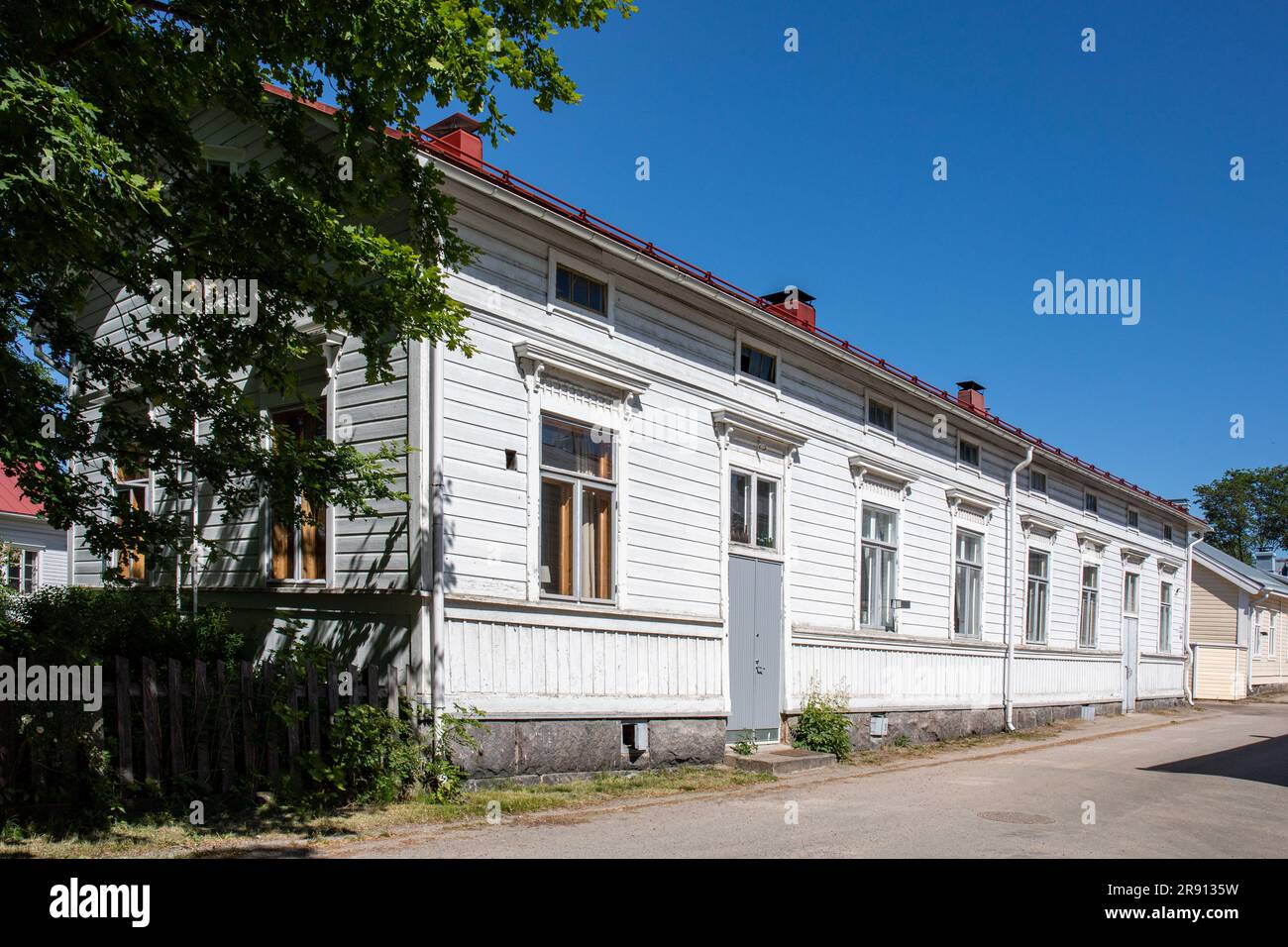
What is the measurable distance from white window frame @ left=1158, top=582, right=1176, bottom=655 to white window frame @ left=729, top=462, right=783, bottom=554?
2191 centimetres

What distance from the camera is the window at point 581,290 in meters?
12.4

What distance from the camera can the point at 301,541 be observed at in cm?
1206

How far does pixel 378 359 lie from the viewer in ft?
28.8

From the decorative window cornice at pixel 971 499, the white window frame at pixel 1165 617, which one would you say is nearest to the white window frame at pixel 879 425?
the decorative window cornice at pixel 971 499

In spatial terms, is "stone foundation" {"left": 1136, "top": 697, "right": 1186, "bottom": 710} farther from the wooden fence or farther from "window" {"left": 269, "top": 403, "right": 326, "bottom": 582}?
the wooden fence

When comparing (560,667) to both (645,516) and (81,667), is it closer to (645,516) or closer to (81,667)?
(645,516)

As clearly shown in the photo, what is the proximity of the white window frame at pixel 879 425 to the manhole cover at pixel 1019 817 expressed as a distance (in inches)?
Result: 334

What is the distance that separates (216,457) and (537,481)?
356cm

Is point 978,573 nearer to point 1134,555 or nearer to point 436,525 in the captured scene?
point 1134,555

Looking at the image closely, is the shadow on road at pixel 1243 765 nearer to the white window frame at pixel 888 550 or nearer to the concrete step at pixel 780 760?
the white window frame at pixel 888 550

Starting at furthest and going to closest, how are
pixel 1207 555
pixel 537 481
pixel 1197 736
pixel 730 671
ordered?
pixel 1207 555, pixel 1197 736, pixel 730 671, pixel 537 481

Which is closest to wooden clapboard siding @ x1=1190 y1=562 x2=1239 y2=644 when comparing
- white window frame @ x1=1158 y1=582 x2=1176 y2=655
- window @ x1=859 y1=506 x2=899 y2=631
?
white window frame @ x1=1158 y1=582 x2=1176 y2=655

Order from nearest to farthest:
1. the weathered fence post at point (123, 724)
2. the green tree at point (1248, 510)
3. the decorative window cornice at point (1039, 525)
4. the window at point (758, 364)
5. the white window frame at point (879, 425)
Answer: the weathered fence post at point (123, 724) → the window at point (758, 364) → the white window frame at point (879, 425) → the decorative window cornice at point (1039, 525) → the green tree at point (1248, 510)
